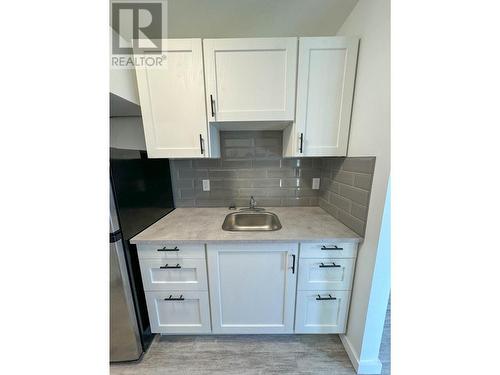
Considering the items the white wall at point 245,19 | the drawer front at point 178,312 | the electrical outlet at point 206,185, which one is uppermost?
the white wall at point 245,19

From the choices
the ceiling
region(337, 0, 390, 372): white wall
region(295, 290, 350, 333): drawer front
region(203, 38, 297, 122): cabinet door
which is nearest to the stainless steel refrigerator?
region(203, 38, 297, 122): cabinet door

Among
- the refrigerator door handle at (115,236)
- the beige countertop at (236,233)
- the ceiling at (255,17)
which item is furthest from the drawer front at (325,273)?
the ceiling at (255,17)

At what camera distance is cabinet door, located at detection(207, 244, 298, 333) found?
3.68 feet

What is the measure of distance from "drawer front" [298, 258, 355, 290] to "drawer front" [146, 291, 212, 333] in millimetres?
708

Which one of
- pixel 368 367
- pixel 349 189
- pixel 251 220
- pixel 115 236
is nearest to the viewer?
pixel 115 236

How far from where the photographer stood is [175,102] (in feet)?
3.97

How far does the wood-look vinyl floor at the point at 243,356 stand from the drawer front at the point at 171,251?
2.51 ft

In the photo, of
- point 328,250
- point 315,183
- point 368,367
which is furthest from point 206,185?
point 368,367

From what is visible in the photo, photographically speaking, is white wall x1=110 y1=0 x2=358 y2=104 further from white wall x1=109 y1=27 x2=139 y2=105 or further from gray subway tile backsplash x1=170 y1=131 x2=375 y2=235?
gray subway tile backsplash x1=170 y1=131 x2=375 y2=235

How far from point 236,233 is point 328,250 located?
2.06ft

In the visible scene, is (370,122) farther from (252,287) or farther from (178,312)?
(178,312)

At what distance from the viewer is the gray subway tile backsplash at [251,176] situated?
1635 mm

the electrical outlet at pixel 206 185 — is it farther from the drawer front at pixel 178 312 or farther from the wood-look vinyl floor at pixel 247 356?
the wood-look vinyl floor at pixel 247 356
